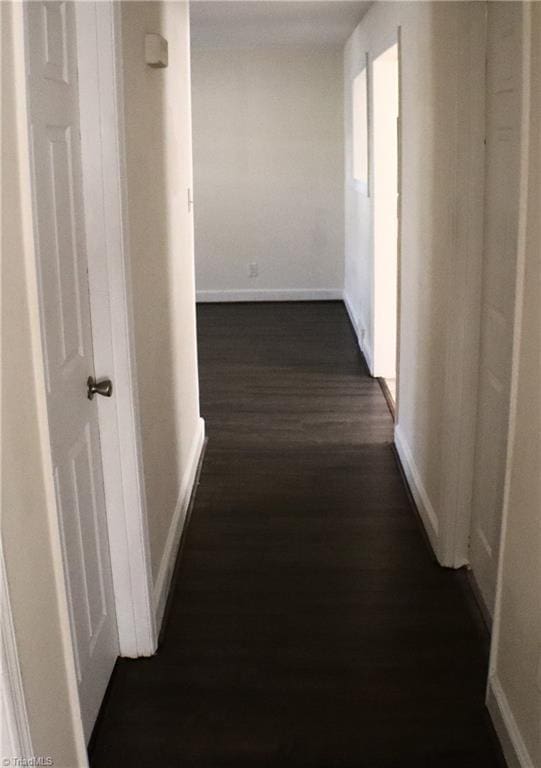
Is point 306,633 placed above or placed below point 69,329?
below

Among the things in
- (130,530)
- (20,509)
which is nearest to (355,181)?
(130,530)

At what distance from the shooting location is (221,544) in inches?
132

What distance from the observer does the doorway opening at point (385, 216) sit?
526cm

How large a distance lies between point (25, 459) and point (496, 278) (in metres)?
1.71

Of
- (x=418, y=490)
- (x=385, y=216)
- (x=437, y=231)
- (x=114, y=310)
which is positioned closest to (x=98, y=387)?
(x=114, y=310)

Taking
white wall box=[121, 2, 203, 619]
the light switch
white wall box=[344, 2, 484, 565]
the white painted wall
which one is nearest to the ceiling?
the white painted wall

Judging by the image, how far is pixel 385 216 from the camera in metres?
5.40

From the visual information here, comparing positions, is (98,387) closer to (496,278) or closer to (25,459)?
(25,459)

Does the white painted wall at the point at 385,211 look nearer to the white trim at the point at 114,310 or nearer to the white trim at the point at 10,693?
the white trim at the point at 114,310

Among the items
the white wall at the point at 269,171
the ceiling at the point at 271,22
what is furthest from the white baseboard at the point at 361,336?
the ceiling at the point at 271,22

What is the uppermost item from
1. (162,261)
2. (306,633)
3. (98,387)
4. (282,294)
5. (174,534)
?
(162,261)

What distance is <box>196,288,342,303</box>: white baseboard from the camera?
832cm

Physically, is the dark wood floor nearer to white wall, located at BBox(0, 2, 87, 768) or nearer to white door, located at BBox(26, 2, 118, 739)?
white door, located at BBox(26, 2, 118, 739)

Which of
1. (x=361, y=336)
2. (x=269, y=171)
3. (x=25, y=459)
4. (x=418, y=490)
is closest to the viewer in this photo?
(x=25, y=459)
